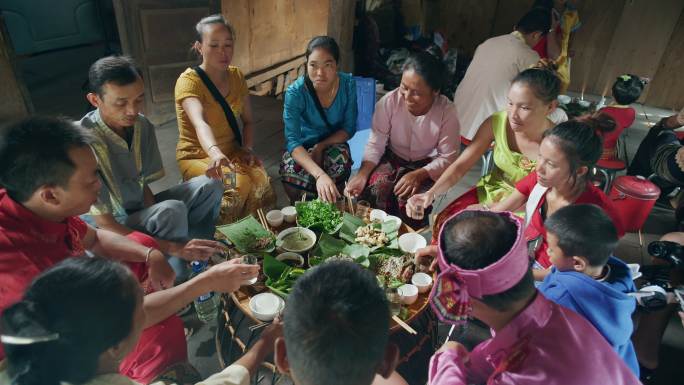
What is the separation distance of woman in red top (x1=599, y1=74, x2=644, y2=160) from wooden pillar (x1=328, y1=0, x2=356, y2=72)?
4.23 metres

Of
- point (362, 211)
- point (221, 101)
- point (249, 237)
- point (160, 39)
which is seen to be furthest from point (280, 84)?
point (249, 237)

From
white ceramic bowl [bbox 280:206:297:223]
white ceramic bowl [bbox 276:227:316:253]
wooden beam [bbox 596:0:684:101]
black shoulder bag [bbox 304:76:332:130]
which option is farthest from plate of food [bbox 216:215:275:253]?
wooden beam [bbox 596:0:684:101]

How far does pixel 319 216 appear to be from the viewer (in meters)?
2.95

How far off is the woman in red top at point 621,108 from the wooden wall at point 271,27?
6.02 m

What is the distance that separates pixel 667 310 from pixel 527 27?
10.7 ft

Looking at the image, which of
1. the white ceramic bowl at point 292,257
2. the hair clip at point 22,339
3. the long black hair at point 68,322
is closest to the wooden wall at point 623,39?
the white ceramic bowl at point 292,257

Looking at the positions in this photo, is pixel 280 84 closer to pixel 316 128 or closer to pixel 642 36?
pixel 316 128

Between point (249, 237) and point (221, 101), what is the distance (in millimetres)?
1497

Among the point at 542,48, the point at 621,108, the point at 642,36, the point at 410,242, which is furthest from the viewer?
the point at 642,36

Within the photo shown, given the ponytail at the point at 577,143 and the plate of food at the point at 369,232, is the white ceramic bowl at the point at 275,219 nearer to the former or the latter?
the plate of food at the point at 369,232

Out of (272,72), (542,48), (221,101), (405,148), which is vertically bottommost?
(272,72)

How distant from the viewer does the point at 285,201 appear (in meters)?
4.64

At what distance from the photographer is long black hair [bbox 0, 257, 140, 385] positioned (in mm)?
1176

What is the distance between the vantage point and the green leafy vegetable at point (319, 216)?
2906 mm
